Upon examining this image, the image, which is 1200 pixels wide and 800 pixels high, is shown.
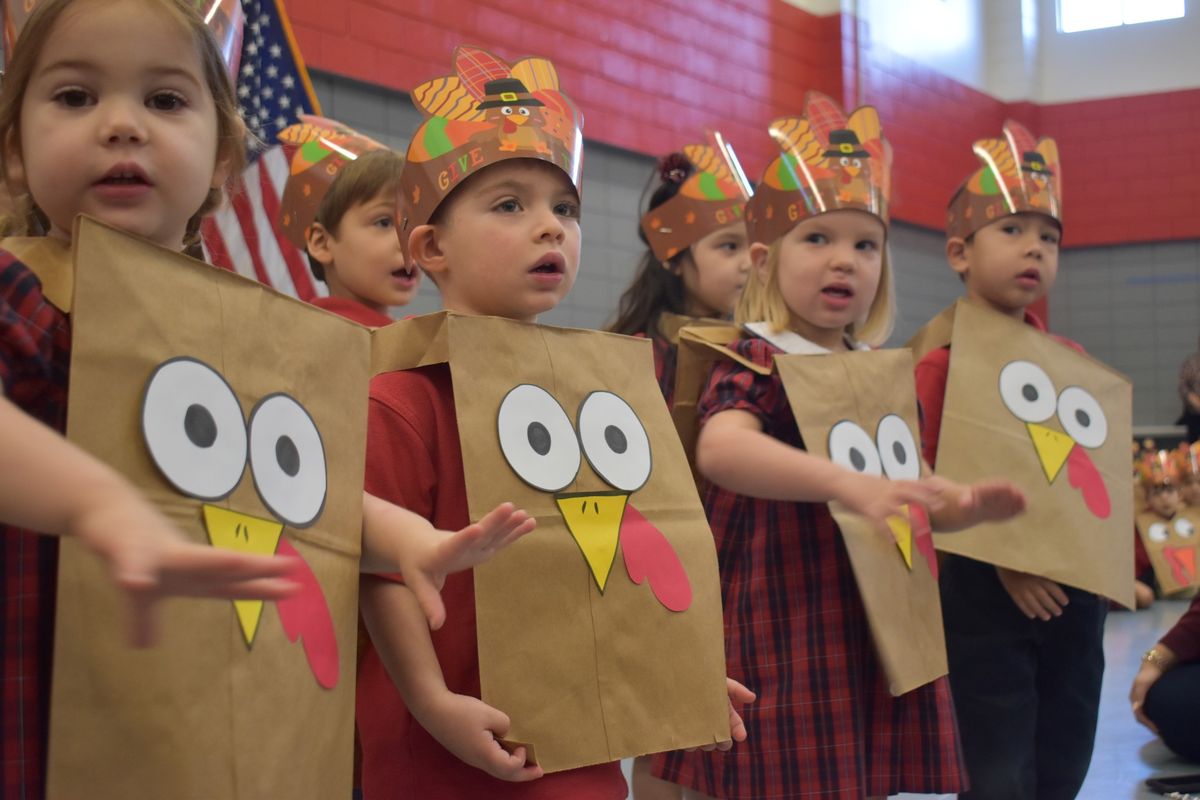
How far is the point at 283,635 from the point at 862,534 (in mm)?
1068

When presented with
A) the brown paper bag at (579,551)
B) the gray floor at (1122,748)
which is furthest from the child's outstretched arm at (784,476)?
the gray floor at (1122,748)

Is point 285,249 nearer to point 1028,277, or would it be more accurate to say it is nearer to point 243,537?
point 1028,277

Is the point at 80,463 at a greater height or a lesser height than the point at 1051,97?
lesser

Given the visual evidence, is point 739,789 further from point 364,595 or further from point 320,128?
point 320,128

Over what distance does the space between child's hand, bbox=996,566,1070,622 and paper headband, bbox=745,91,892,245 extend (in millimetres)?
696

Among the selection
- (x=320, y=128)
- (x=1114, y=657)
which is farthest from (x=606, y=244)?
(x=320, y=128)

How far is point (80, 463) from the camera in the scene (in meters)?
0.85

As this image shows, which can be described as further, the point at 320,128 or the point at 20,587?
the point at 320,128

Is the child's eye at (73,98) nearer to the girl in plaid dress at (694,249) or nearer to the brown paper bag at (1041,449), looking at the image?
the brown paper bag at (1041,449)

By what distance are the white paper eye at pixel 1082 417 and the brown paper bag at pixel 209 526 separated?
1616 millimetres

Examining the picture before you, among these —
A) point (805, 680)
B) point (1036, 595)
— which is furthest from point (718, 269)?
point (805, 680)

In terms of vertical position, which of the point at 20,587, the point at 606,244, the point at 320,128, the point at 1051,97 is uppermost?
the point at 1051,97

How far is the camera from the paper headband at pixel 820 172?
7.64 feet

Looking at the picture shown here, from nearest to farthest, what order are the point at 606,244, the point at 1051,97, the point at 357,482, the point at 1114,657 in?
the point at 357,482 → the point at 1114,657 → the point at 606,244 → the point at 1051,97
